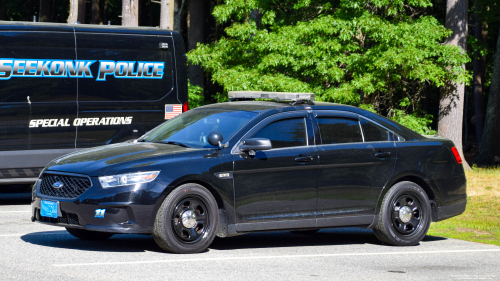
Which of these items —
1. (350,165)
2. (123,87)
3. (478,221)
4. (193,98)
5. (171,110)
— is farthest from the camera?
(193,98)

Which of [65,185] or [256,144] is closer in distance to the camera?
[65,185]

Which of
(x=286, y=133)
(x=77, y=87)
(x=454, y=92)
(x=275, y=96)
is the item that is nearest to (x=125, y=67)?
(x=77, y=87)

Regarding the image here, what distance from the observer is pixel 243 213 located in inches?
293

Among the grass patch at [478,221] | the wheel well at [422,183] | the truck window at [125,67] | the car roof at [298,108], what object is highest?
the truck window at [125,67]

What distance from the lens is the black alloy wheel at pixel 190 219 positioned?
7070mm

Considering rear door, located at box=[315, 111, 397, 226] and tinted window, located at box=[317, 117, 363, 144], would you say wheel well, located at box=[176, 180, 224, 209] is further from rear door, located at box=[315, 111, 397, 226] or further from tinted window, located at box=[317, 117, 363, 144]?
tinted window, located at box=[317, 117, 363, 144]

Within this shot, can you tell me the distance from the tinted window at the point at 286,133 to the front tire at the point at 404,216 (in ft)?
4.40

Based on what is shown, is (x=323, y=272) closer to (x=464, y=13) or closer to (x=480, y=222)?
(x=480, y=222)

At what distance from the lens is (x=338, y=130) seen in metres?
8.16

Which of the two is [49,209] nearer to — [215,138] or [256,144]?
[215,138]

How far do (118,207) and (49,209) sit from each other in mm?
827

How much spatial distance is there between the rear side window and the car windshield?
1439 millimetres

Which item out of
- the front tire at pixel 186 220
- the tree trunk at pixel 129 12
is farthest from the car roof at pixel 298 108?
the tree trunk at pixel 129 12

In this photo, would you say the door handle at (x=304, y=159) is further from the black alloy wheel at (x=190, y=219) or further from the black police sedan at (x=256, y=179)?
the black alloy wheel at (x=190, y=219)
